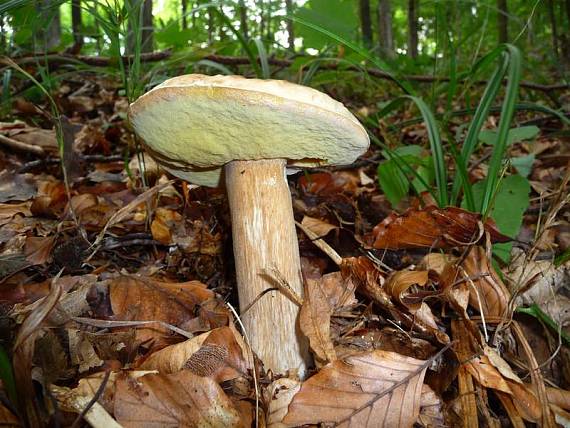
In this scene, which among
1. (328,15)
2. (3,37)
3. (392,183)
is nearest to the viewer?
(392,183)

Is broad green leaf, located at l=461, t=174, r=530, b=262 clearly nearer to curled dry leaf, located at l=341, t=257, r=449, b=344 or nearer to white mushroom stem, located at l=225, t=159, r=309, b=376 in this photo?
curled dry leaf, located at l=341, t=257, r=449, b=344

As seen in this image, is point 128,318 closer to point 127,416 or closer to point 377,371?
point 127,416

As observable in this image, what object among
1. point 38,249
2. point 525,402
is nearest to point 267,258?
point 525,402

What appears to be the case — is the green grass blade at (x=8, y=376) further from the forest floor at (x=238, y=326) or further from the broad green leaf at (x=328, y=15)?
the broad green leaf at (x=328, y=15)

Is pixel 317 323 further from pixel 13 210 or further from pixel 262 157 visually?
pixel 13 210

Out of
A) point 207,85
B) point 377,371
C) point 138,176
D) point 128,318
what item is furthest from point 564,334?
point 138,176

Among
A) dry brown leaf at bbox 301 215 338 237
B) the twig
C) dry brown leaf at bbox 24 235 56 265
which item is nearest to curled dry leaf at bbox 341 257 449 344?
dry brown leaf at bbox 301 215 338 237

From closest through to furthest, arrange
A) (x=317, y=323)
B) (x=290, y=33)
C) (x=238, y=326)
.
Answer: (x=317, y=323) < (x=238, y=326) < (x=290, y=33)
